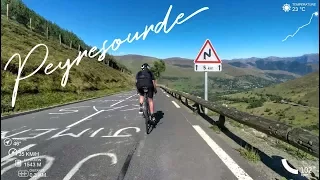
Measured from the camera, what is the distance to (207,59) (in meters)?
11.8

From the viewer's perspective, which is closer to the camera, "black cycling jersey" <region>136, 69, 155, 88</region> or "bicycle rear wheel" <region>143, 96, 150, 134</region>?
"bicycle rear wheel" <region>143, 96, 150, 134</region>

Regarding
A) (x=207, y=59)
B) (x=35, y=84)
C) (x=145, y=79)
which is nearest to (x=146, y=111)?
(x=145, y=79)

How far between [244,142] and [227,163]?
2.25 m

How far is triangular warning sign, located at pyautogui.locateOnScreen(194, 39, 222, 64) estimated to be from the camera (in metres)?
11.8

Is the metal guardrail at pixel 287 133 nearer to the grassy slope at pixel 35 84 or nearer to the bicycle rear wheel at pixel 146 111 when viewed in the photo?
the bicycle rear wheel at pixel 146 111

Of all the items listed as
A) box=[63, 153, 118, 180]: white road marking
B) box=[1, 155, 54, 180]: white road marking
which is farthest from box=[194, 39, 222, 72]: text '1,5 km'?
box=[1, 155, 54, 180]: white road marking

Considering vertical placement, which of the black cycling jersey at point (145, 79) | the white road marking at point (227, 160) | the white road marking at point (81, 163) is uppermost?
the black cycling jersey at point (145, 79)

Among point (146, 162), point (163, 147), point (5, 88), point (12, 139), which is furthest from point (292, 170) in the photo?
point (5, 88)

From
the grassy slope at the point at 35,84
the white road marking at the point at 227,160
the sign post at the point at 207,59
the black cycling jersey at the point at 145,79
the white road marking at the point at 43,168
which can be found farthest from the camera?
the grassy slope at the point at 35,84

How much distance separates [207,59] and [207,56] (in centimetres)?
11

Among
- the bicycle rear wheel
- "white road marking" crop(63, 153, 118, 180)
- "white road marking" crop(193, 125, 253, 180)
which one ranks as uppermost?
the bicycle rear wheel

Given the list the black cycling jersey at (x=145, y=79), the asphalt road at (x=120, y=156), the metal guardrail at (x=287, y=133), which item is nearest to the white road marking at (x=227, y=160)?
the asphalt road at (x=120, y=156)

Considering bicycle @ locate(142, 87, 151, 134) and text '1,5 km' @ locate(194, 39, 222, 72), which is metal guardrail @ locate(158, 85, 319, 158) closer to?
bicycle @ locate(142, 87, 151, 134)

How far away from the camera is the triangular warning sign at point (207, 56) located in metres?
11.8
